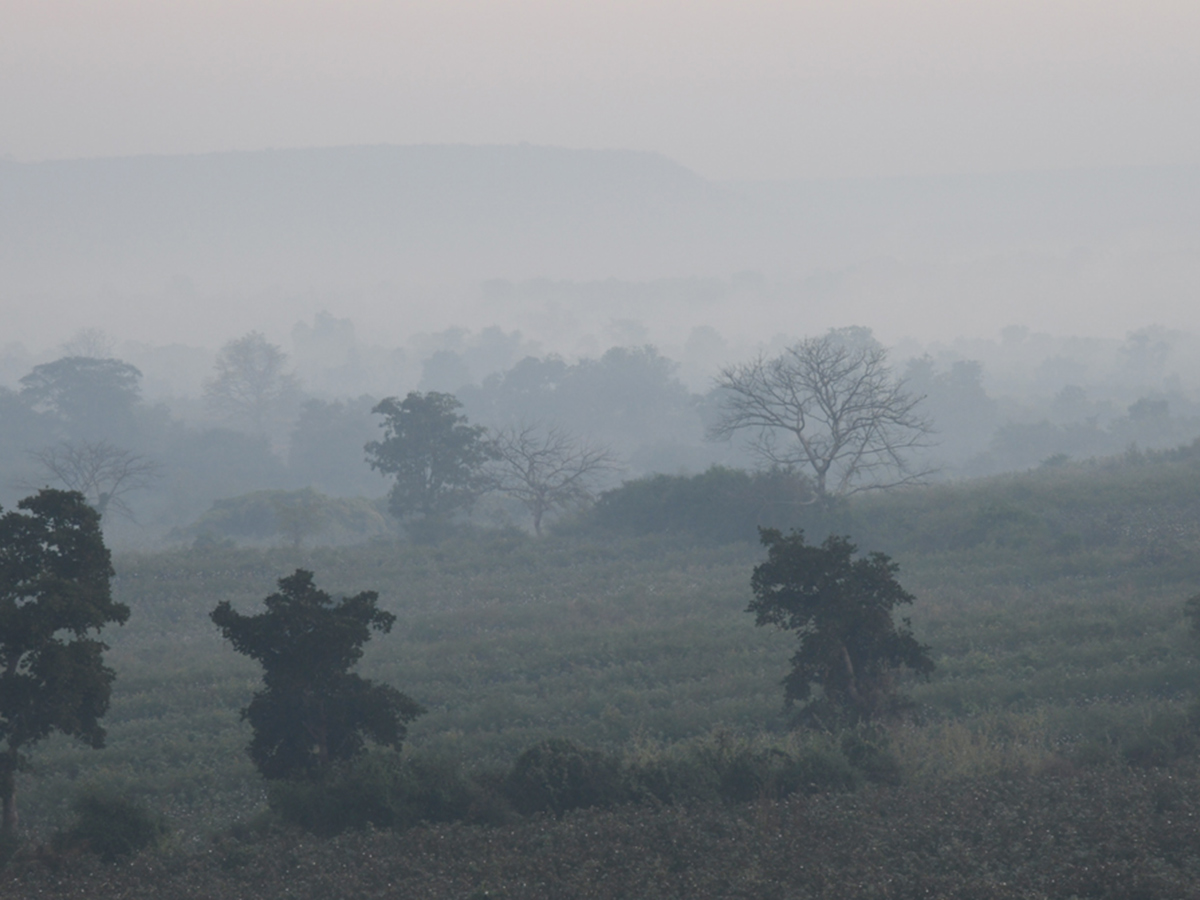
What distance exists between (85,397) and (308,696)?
265ft

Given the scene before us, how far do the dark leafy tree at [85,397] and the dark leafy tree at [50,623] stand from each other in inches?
3053

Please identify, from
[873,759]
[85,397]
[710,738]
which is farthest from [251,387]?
[873,759]

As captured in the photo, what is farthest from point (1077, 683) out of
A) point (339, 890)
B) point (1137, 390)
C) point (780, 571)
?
point (1137, 390)

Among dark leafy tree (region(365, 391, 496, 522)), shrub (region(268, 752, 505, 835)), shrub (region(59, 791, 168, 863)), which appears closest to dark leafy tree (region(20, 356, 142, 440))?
dark leafy tree (region(365, 391, 496, 522))

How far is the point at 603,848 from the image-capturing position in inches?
396

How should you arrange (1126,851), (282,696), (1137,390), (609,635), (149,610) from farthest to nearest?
1. (1137,390)
2. (149,610)
3. (609,635)
4. (282,696)
5. (1126,851)

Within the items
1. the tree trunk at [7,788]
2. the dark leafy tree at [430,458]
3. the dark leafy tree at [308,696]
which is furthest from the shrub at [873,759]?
the dark leafy tree at [430,458]

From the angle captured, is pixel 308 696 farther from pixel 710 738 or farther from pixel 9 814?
pixel 710 738

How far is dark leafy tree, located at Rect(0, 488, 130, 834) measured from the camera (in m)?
11.5

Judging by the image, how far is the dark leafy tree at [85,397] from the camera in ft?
272

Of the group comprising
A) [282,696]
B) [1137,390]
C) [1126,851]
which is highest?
[1137,390]

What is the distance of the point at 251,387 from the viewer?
104m

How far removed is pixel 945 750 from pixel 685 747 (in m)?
3.50

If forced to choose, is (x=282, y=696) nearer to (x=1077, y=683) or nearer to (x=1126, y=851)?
(x=1126, y=851)
